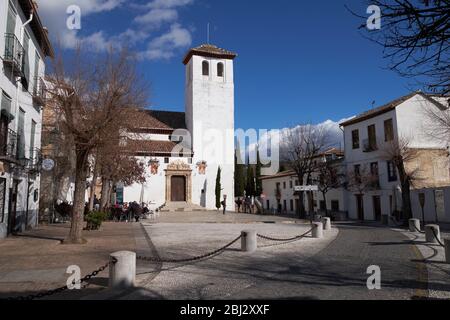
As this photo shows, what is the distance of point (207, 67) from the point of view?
43688 millimetres

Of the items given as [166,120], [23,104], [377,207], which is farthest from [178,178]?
[23,104]

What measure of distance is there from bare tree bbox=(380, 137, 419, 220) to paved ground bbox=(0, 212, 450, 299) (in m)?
9.82

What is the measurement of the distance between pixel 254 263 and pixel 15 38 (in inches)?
482

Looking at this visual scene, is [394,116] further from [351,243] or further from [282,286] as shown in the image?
[282,286]

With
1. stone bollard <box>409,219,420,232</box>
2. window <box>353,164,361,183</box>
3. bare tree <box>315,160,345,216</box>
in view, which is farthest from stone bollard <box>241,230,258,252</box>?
window <box>353,164,361,183</box>

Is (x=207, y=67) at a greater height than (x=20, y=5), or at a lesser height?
greater

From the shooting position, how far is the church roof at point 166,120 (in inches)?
1670

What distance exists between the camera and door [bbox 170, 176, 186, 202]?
4031 centimetres

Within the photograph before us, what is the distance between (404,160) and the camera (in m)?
24.8

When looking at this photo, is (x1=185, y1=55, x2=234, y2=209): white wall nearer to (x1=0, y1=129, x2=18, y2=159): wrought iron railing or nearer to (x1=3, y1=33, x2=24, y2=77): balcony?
(x1=0, y1=129, x2=18, y2=159): wrought iron railing

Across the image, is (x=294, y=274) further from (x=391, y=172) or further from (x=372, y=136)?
(x=372, y=136)

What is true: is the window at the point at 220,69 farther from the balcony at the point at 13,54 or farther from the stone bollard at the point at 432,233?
the stone bollard at the point at 432,233

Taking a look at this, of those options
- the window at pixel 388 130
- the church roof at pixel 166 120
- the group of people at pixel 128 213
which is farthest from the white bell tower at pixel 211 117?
the window at pixel 388 130
